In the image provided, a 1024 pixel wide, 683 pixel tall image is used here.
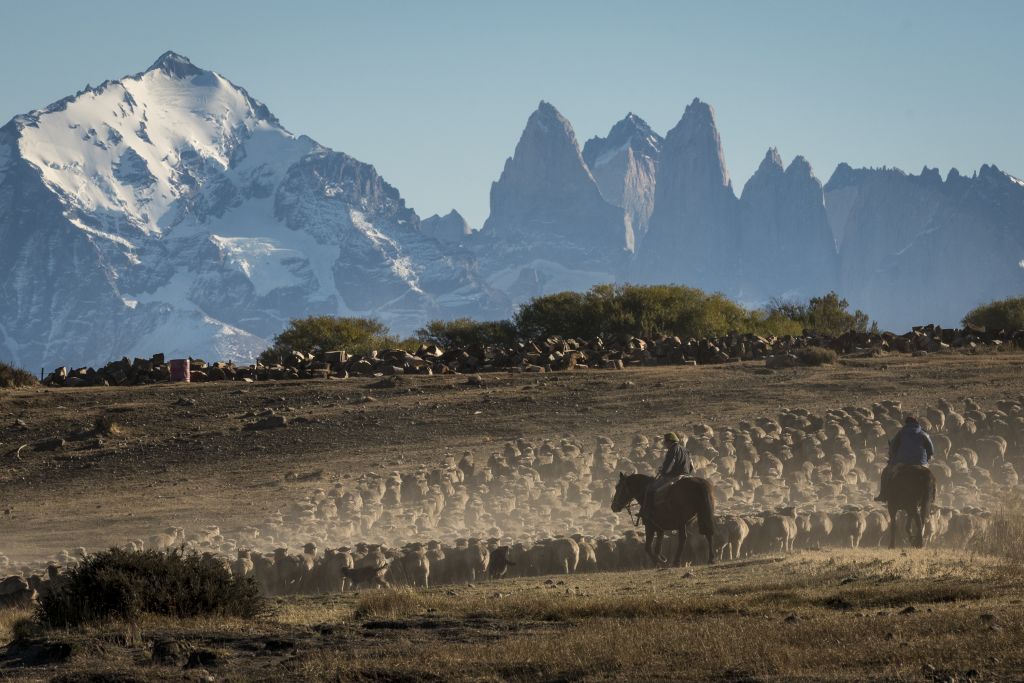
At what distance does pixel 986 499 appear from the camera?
29.3 m

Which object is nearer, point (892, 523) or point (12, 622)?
point (12, 622)

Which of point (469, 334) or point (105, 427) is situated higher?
point (469, 334)

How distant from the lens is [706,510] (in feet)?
75.2

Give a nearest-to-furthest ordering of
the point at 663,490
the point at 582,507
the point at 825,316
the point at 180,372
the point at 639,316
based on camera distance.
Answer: the point at 663,490, the point at 582,507, the point at 180,372, the point at 639,316, the point at 825,316

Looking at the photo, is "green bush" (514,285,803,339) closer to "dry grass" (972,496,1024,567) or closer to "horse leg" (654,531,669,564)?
"dry grass" (972,496,1024,567)

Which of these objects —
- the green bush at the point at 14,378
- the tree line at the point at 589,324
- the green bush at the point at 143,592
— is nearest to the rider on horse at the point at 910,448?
the green bush at the point at 143,592

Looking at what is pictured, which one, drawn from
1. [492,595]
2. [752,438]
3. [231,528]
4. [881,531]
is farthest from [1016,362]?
[492,595]

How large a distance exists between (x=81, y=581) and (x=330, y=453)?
56.3 feet

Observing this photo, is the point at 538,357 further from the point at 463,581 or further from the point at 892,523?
the point at 463,581

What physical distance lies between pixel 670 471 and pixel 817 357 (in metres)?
21.7

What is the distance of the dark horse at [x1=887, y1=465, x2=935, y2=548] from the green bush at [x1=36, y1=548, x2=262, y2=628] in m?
10.8

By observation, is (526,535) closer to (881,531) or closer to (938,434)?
(881,531)

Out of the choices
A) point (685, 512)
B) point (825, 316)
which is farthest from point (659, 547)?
point (825, 316)

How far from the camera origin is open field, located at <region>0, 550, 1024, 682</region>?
12953 mm
